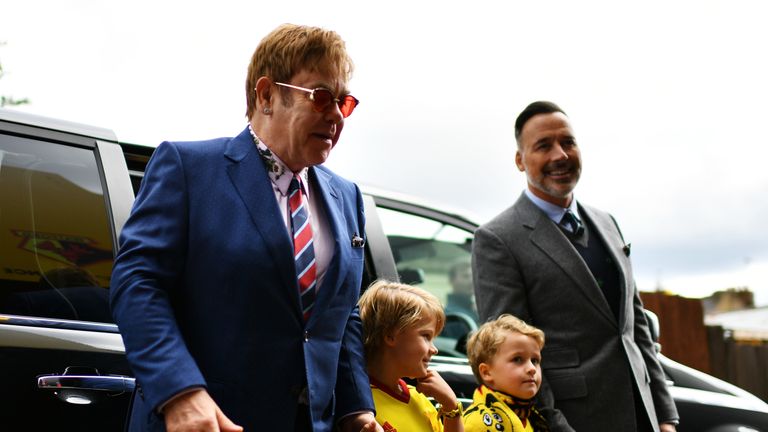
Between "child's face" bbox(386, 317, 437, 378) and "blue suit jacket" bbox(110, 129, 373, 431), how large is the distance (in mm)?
693

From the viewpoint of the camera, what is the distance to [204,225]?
1954 mm

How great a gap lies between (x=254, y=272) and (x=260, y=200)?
191 mm

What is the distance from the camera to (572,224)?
3414 mm

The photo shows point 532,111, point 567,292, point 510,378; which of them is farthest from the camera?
point 532,111

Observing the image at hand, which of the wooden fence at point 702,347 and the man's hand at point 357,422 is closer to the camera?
the man's hand at point 357,422

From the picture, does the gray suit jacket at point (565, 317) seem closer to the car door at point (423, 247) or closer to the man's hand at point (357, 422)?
the car door at point (423, 247)

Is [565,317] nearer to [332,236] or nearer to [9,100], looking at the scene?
[332,236]

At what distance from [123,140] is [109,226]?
0.38 metres

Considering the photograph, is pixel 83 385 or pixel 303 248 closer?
pixel 303 248

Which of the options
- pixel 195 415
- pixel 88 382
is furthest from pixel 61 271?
pixel 195 415

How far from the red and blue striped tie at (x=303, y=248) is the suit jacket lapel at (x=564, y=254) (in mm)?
1389

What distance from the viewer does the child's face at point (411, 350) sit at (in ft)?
8.95

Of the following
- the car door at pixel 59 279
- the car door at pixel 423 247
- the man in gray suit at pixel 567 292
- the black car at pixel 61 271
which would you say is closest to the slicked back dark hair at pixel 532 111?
the man in gray suit at pixel 567 292

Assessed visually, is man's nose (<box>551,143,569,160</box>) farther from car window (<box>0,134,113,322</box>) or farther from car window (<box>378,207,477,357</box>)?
car window (<box>0,134,113,322</box>)
